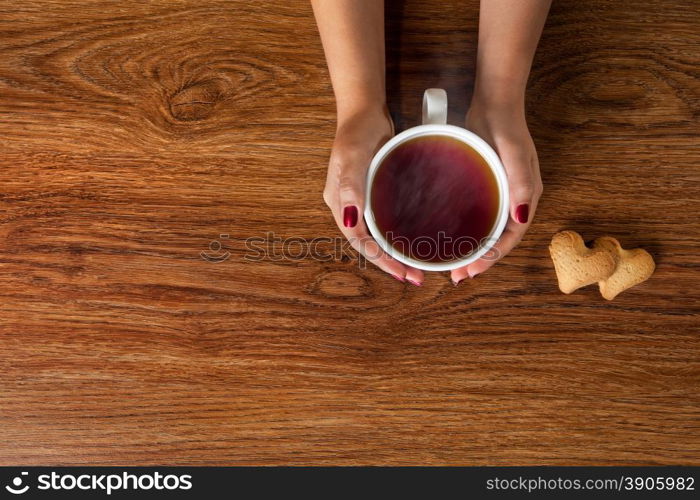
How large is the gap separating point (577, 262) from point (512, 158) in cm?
14

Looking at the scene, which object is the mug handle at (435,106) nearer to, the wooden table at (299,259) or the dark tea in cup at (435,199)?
the dark tea in cup at (435,199)

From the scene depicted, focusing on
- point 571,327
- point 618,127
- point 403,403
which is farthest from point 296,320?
point 618,127

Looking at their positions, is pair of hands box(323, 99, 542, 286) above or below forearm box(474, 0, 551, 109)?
below

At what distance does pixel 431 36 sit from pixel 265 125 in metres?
0.22

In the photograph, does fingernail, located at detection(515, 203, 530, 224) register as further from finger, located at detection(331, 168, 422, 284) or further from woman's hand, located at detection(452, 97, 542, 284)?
finger, located at detection(331, 168, 422, 284)

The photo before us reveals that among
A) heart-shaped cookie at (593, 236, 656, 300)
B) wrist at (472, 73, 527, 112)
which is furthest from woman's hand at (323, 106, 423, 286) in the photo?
heart-shaped cookie at (593, 236, 656, 300)

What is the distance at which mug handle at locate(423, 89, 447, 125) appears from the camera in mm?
558

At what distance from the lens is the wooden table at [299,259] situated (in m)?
0.70

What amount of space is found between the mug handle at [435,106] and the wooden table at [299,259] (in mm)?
130

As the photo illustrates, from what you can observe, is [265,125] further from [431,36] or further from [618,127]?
[618,127]

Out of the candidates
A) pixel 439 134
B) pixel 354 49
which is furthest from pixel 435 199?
pixel 354 49

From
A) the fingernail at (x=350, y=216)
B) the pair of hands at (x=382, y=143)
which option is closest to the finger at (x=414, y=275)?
the pair of hands at (x=382, y=143)

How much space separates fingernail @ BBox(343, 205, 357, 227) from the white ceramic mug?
0.04 feet
